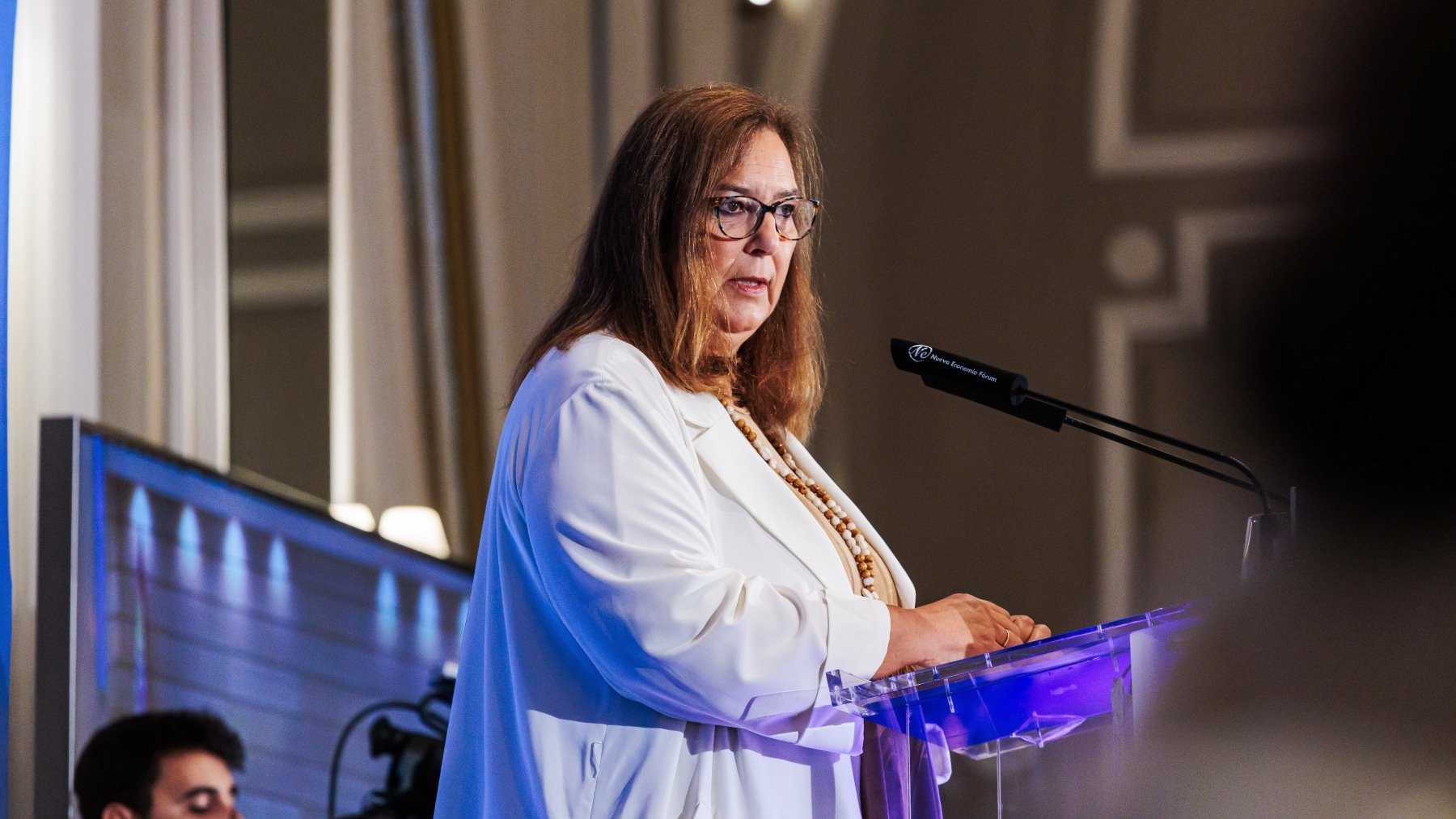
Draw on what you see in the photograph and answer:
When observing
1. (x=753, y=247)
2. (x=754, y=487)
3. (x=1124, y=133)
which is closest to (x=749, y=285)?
(x=753, y=247)

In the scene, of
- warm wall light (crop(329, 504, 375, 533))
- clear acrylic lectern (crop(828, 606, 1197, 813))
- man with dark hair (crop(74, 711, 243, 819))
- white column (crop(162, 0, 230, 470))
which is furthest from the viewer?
warm wall light (crop(329, 504, 375, 533))

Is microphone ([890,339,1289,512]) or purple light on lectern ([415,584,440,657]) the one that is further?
purple light on lectern ([415,584,440,657])

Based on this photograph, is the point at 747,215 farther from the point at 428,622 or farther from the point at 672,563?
the point at 428,622

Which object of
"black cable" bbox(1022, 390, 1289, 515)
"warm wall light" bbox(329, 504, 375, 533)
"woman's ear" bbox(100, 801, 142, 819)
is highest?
"black cable" bbox(1022, 390, 1289, 515)

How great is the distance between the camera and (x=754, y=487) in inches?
59.2

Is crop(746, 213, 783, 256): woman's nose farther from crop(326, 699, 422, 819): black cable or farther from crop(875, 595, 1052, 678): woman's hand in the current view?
crop(326, 699, 422, 819): black cable

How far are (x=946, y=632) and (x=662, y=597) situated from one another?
27 cm

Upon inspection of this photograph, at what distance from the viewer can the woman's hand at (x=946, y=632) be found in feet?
4.37

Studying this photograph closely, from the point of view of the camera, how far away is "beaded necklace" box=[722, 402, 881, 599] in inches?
62.6

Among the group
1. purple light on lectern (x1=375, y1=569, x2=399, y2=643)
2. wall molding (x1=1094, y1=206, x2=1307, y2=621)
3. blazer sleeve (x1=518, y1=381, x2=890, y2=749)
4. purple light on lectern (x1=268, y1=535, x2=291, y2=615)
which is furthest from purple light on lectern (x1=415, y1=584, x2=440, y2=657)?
wall molding (x1=1094, y1=206, x2=1307, y2=621)

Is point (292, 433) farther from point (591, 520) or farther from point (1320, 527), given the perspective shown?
point (1320, 527)

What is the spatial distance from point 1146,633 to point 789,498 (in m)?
0.46

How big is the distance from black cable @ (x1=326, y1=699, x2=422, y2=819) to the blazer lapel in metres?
1.12

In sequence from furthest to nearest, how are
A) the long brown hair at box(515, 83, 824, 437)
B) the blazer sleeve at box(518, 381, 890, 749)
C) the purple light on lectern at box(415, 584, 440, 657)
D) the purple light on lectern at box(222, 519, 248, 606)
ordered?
the purple light on lectern at box(415, 584, 440, 657) < the purple light on lectern at box(222, 519, 248, 606) < the long brown hair at box(515, 83, 824, 437) < the blazer sleeve at box(518, 381, 890, 749)
